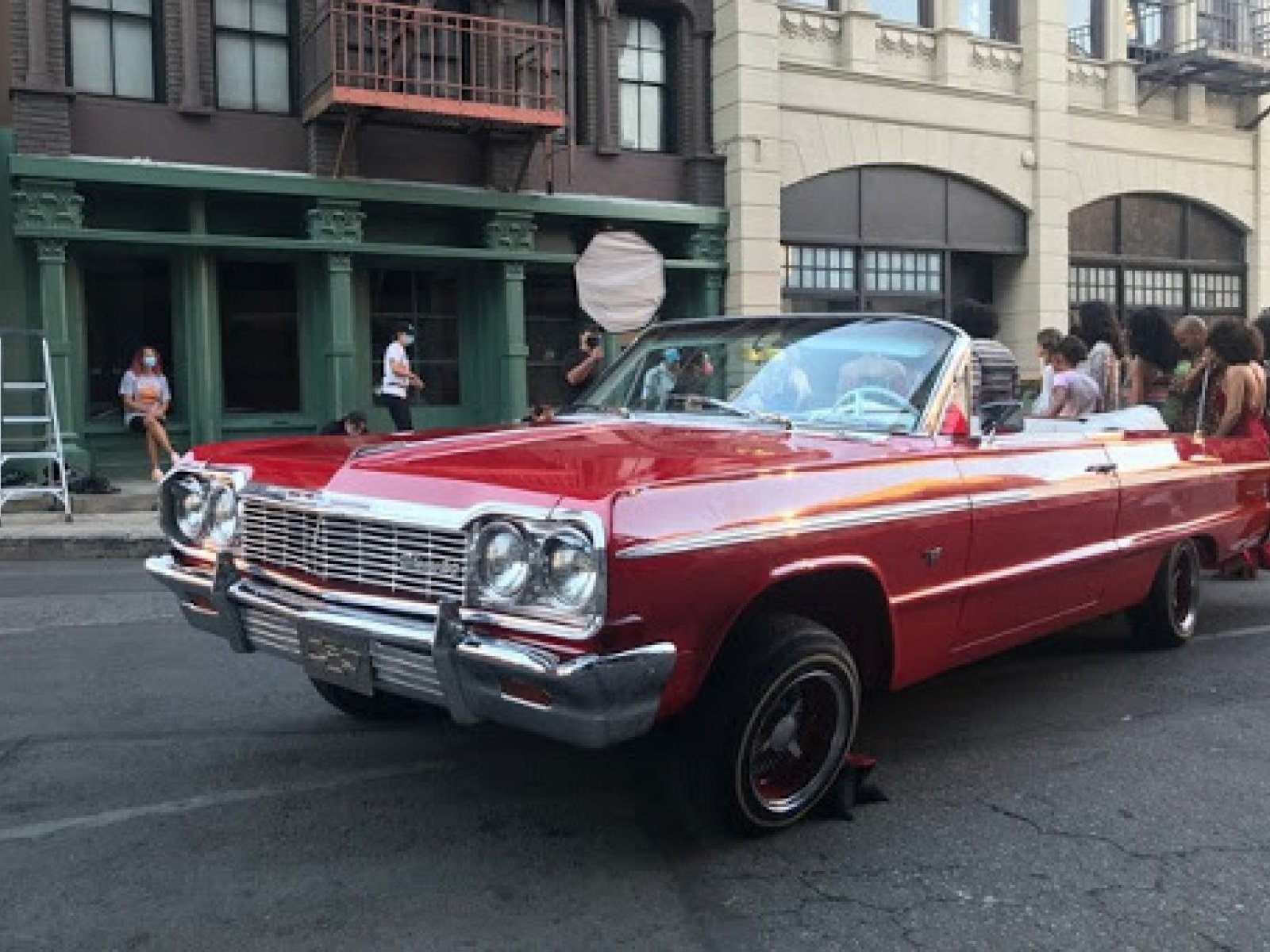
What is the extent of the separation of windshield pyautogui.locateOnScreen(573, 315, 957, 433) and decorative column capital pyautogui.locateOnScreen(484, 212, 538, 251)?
10.2 meters

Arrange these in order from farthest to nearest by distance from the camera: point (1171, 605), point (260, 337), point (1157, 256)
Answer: point (1157, 256)
point (260, 337)
point (1171, 605)

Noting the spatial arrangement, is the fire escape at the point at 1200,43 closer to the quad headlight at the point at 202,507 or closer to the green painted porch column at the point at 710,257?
the green painted porch column at the point at 710,257

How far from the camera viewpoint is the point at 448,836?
3.70 m

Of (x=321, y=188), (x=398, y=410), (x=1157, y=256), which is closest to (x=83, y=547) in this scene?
(x=398, y=410)

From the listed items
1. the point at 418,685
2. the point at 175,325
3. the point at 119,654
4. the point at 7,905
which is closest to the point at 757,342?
the point at 418,685

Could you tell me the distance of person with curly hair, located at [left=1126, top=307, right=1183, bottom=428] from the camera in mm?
8477

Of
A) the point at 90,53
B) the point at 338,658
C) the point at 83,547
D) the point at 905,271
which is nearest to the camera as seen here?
the point at 338,658

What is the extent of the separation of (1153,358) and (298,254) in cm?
984

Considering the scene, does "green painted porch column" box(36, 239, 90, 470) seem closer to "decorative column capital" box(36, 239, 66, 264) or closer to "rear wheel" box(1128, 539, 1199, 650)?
"decorative column capital" box(36, 239, 66, 264)

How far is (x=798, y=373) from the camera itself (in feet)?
15.0

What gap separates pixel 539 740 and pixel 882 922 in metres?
1.79

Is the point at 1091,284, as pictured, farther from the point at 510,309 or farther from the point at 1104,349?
the point at 1104,349

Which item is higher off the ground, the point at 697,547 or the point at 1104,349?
the point at 1104,349

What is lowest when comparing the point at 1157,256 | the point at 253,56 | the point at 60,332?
the point at 60,332
